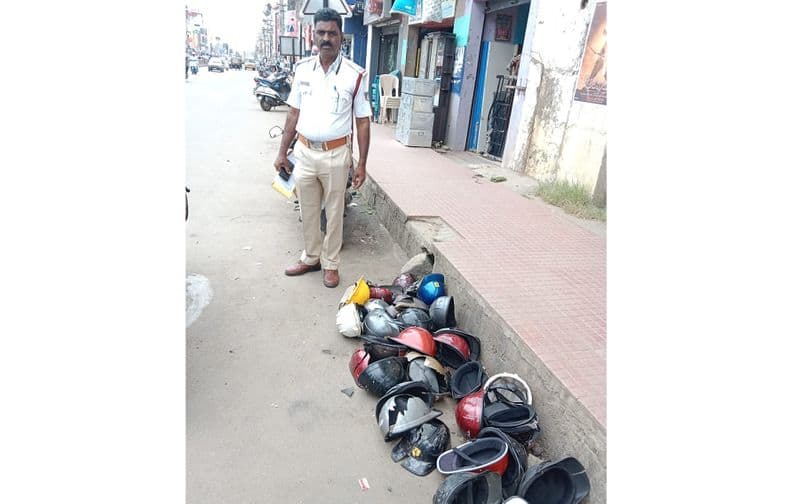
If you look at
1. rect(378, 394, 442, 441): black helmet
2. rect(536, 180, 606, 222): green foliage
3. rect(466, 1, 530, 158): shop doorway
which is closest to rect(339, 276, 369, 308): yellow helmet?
rect(378, 394, 442, 441): black helmet

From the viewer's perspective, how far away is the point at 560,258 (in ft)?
13.1

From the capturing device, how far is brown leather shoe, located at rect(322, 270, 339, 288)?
13.1ft

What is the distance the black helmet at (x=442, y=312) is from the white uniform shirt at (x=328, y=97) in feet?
4.73

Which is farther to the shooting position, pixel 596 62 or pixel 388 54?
pixel 388 54

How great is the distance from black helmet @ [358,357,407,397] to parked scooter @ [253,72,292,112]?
535 inches

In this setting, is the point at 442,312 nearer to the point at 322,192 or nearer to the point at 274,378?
the point at 274,378

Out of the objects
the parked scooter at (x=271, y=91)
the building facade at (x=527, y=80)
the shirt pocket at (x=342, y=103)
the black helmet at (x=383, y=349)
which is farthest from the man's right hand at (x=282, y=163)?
the parked scooter at (x=271, y=91)

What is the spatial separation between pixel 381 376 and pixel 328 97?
2.01m

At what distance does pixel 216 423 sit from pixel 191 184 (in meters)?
5.06

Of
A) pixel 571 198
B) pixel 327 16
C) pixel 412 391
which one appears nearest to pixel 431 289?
pixel 412 391

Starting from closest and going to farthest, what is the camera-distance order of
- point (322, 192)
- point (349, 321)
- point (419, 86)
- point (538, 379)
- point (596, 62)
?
point (538, 379) < point (349, 321) < point (322, 192) < point (596, 62) < point (419, 86)

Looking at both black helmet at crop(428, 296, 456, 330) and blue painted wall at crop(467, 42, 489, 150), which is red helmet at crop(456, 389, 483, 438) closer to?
black helmet at crop(428, 296, 456, 330)

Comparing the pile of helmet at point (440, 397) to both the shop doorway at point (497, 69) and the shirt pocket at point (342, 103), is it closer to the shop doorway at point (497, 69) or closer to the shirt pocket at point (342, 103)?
the shirt pocket at point (342, 103)

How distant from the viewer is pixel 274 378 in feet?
9.19
